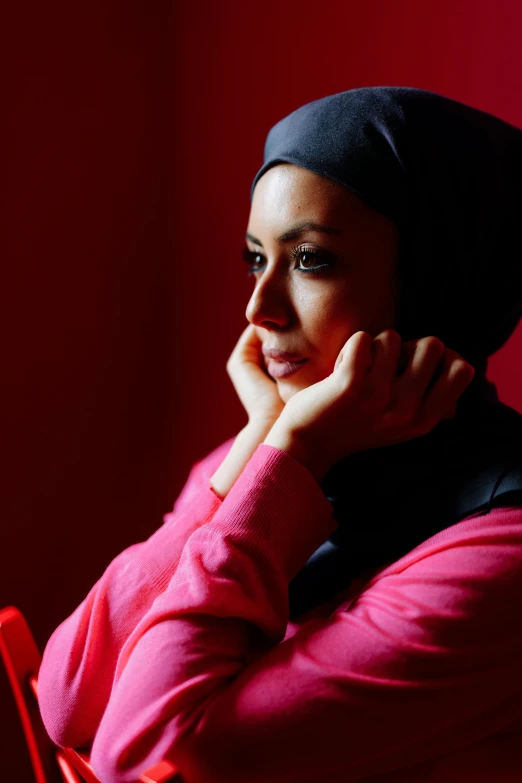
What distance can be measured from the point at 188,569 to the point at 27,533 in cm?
90

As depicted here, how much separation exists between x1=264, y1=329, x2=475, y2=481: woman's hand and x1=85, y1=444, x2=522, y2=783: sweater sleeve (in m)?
0.11

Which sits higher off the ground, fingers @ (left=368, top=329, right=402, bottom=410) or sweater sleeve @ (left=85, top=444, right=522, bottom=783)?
fingers @ (left=368, top=329, right=402, bottom=410)

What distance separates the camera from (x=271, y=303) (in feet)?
3.03

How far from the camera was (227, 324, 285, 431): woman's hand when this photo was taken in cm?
110

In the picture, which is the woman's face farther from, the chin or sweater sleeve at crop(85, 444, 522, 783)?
sweater sleeve at crop(85, 444, 522, 783)

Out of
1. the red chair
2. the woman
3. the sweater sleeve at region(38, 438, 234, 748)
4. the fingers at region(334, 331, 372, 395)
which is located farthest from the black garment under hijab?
the red chair

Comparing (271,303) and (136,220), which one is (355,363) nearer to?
(271,303)

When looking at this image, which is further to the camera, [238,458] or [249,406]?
[249,406]

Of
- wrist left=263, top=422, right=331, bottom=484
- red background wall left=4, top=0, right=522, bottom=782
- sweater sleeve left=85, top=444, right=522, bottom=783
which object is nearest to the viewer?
sweater sleeve left=85, top=444, right=522, bottom=783

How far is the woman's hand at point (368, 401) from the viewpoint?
854 mm

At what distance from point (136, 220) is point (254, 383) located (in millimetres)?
728

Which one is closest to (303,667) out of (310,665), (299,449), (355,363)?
(310,665)

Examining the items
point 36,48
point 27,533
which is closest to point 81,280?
point 36,48

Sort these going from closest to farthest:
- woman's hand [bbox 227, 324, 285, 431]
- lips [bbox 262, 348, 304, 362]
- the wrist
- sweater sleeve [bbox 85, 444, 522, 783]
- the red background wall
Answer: sweater sleeve [bbox 85, 444, 522, 783] < the wrist < lips [bbox 262, 348, 304, 362] < woman's hand [bbox 227, 324, 285, 431] < the red background wall
